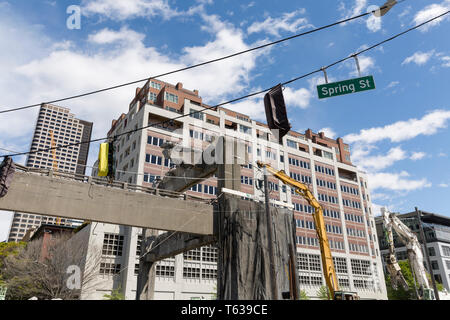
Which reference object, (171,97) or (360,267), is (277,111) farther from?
(360,267)

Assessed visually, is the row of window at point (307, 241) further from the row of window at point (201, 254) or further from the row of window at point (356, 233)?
the row of window at point (201, 254)

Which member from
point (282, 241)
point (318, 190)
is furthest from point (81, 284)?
point (318, 190)

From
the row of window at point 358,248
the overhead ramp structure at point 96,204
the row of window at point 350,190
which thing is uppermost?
the row of window at point 350,190

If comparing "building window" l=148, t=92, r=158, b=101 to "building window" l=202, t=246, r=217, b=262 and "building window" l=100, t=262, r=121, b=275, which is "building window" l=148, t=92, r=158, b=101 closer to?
"building window" l=202, t=246, r=217, b=262

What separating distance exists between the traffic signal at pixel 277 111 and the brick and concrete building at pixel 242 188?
102 feet

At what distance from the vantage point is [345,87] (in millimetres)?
9781

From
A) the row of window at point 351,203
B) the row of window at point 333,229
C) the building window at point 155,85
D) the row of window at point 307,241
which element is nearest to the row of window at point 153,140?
the building window at point 155,85

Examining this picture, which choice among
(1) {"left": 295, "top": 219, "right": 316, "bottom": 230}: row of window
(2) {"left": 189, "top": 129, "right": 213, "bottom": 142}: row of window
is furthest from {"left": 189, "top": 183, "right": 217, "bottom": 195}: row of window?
(1) {"left": 295, "top": 219, "right": 316, "bottom": 230}: row of window

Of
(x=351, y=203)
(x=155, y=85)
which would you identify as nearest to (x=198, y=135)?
(x=155, y=85)

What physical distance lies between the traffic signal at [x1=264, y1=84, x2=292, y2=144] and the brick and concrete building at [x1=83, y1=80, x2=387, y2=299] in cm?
3124

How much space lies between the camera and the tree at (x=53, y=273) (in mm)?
35906
